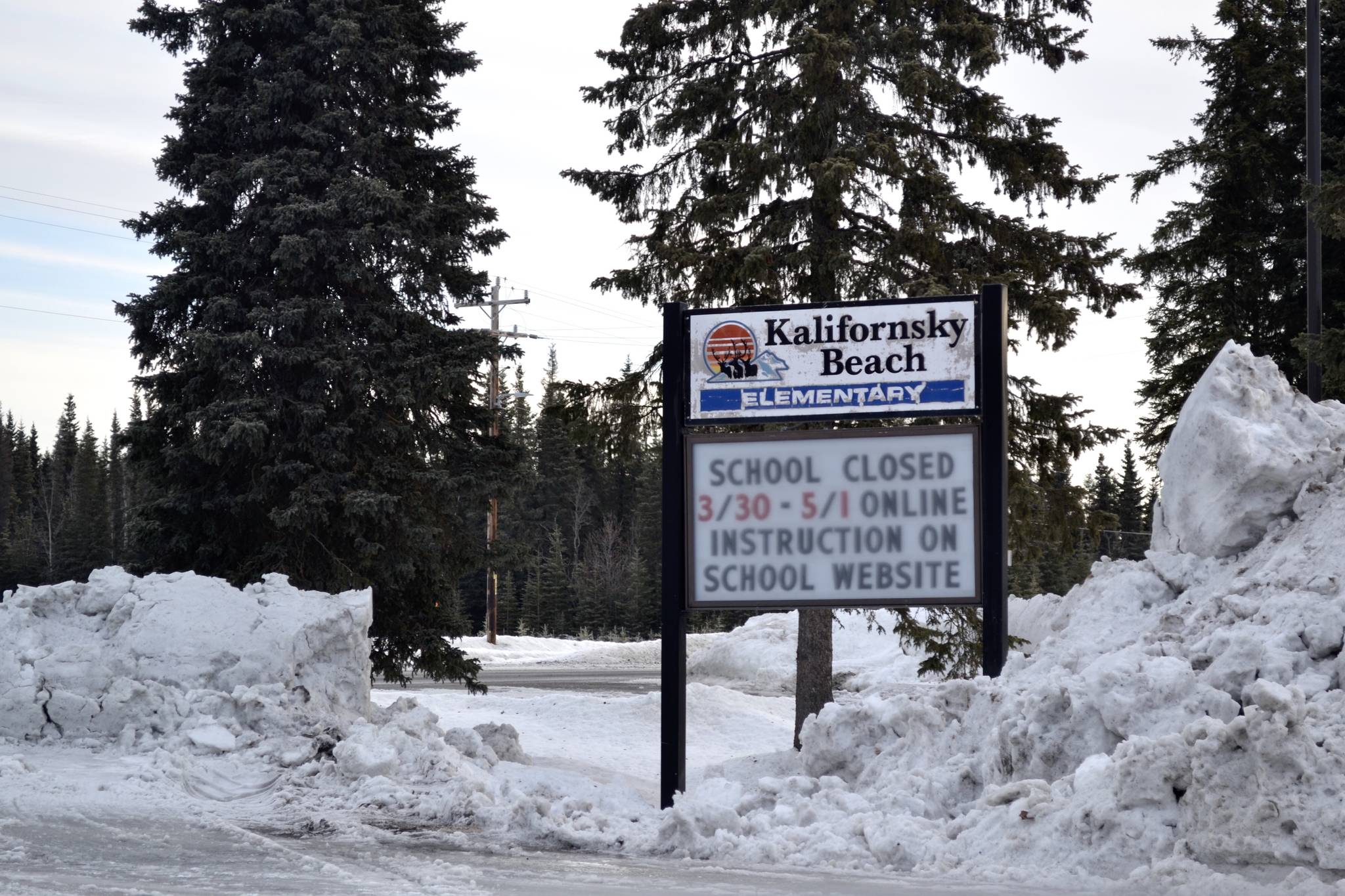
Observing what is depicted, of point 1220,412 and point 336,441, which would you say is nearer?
point 1220,412

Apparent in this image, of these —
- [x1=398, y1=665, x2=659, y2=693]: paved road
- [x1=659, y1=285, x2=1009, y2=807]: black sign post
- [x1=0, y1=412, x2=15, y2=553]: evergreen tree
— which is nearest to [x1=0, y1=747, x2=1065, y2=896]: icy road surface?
[x1=659, y1=285, x2=1009, y2=807]: black sign post

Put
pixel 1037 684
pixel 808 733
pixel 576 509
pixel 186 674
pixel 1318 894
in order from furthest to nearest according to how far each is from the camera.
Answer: pixel 576 509 → pixel 186 674 → pixel 808 733 → pixel 1037 684 → pixel 1318 894

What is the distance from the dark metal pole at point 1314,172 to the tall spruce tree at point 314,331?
36.5 feet

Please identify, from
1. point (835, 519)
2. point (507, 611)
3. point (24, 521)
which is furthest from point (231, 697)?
point (24, 521)

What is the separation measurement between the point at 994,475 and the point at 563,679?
56.1 feet

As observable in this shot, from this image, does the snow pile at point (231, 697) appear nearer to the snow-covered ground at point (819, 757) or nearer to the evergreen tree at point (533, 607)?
the snow-covered ground at point (819, 757)

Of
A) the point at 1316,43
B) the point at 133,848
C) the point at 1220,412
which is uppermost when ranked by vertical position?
the point at 1316,43

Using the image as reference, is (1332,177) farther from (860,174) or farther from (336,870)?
(336,870)

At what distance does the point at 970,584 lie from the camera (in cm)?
978

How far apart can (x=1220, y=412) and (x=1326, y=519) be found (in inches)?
55.8

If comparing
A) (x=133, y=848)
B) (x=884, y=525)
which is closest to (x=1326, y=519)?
(x=884, y=525)

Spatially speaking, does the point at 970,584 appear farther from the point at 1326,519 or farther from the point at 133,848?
the point at 133,848

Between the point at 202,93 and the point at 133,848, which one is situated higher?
the point at 202,93

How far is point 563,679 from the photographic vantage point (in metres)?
25.6
